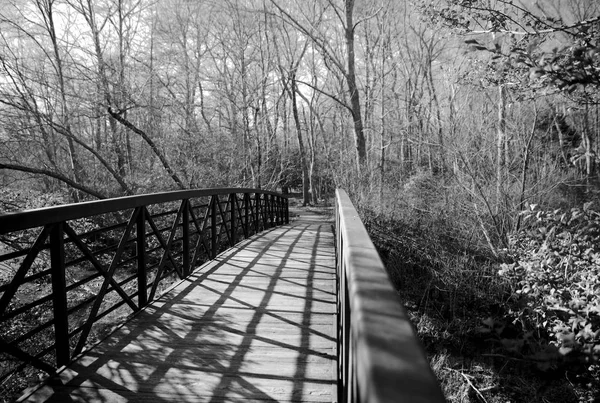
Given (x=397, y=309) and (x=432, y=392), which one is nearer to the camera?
(x=432, y=392)

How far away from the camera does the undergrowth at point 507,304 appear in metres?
3.18

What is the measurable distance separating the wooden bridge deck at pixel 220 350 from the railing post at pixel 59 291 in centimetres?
14

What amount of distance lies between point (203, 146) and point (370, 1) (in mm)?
9471

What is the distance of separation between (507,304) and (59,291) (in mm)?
8474

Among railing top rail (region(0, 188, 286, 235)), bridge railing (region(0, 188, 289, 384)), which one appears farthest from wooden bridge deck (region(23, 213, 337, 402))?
railing top rail (region(0, 188, 286, 235))

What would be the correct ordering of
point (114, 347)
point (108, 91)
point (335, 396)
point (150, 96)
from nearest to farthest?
point (335, 396)
point (114, 347)
point (108, 91)
point (150, 96)

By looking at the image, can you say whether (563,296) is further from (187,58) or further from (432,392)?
(187,58)

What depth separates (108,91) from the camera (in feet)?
36.8

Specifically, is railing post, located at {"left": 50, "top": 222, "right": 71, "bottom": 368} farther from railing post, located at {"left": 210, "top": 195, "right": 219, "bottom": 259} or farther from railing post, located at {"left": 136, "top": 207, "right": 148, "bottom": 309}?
railing post, located at {"left": 210, "top": 195, "right": 219, "bottom": 259}

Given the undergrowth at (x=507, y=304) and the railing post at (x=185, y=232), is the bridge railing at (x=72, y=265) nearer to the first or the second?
the railing post at (x=185, y=232)

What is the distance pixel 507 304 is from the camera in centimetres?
852

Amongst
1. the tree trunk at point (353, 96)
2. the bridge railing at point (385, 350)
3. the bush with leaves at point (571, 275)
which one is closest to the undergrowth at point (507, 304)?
the bush with leaves at point (571, 275)

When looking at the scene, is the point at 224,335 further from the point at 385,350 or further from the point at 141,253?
the point at 385,350

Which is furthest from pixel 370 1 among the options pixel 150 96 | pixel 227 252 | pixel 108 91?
pixel 227 252
